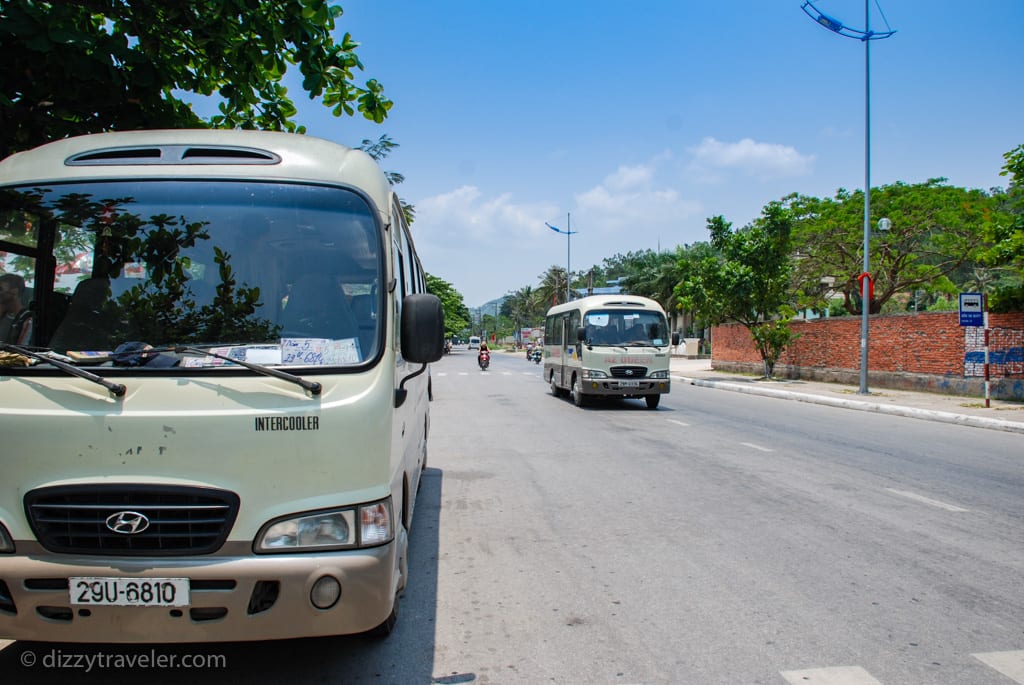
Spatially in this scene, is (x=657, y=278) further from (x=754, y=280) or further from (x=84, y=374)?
(x=84, y=374)

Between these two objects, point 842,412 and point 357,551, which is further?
point 842,412

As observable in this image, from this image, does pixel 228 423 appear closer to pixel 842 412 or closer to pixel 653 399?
pixel 653 399

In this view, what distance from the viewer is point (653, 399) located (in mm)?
16891

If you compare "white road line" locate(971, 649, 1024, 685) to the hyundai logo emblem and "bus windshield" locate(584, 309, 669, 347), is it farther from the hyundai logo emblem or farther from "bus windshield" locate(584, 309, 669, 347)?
"bus windshield" locate(584, 309, 669, 347)

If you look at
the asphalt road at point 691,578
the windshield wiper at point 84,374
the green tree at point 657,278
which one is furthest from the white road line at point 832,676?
the green tree at point 657,278

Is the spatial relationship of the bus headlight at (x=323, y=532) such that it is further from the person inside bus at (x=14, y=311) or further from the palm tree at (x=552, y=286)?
the palm tree at (x=552, y=286)

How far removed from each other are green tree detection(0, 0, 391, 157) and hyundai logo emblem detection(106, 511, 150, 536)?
3.94 meters

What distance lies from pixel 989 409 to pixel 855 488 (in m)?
10.3

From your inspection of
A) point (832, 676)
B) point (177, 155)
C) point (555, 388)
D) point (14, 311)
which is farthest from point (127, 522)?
point (555, 388)

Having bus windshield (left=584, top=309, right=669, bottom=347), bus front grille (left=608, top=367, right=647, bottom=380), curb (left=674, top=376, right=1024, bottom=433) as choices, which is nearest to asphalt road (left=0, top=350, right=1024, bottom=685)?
curb (left=674, top=376, right=1024, bottom=433)

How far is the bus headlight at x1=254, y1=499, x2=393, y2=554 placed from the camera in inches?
119

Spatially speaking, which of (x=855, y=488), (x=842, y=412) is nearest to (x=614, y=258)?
(x=842, y=412)

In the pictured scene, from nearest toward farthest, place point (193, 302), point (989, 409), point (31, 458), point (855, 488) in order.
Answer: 1. point (31, 458)
2. point (193, 302)
3. point (855, 488)
4. point (989, 409)

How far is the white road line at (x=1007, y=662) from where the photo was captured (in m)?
3.47
